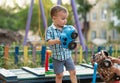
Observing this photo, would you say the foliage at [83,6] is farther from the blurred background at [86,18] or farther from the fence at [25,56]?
the fence at [25,56]

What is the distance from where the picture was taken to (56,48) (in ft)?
15.4

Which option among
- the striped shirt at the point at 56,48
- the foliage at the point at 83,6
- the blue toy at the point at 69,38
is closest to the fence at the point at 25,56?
the striped shirt at the point at 56,48

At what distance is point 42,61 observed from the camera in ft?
26.3

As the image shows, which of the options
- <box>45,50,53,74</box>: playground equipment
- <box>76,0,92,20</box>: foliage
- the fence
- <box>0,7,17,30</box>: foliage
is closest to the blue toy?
<box>45,50,53,74</box>: playground equipment

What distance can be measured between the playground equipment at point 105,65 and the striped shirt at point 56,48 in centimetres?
43

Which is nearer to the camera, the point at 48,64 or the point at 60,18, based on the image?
the point at 60,18

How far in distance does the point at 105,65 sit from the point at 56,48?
0.84 m

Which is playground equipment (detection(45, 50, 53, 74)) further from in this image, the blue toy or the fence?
the fence

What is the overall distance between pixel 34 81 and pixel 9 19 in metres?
36.5

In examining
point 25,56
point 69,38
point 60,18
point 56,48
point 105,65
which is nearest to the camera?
point 105,65

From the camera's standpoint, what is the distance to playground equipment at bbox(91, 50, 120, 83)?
4.17 m

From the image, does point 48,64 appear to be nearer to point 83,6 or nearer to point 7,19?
point 7,19

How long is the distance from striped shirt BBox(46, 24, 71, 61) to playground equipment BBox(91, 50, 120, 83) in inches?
17.0

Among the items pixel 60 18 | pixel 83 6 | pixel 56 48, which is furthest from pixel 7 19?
pixel 60 18
